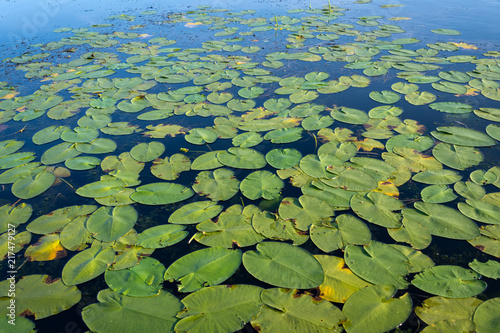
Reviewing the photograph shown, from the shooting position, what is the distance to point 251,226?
123 inches

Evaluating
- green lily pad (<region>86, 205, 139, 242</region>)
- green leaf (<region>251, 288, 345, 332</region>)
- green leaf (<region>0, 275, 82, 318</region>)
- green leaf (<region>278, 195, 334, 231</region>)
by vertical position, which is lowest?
green leaf (<region>0, 275, 82, 318</region>)

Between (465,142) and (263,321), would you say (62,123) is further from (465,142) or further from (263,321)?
(465,142)

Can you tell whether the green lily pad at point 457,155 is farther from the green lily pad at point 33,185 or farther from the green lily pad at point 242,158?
the green lily pad at point 33,185

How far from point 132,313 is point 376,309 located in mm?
1900

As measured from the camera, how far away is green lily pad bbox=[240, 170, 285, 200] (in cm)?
350

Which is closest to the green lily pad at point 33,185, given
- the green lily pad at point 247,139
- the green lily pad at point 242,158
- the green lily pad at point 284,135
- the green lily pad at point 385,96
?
the green lily pad at point 242,158

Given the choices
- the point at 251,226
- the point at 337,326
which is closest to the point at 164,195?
the point at 251,226

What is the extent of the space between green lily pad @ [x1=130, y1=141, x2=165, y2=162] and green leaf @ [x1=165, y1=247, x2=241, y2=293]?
196 centimetres

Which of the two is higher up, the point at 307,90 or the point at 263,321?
the point at 307,90

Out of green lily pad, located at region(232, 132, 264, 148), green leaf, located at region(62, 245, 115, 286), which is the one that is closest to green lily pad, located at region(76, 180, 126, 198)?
green leaf, located at region(62, 245, 115, 286)

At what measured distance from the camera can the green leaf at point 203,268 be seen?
2.57 metres

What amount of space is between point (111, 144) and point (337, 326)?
407cm

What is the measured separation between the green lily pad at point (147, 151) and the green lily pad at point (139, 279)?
1872 millimetres

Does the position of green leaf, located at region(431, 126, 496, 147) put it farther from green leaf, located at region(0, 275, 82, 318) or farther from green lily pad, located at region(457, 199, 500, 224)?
green leaf, located at region(0, 275, 82, 318)
